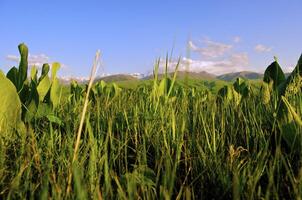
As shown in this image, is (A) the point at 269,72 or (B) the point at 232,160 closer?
(B) the point at 232,160

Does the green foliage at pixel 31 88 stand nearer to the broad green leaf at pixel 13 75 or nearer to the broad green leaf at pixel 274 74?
the broad green leaf at pixel 13 75

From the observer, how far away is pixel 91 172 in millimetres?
1397

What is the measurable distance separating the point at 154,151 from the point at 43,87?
1.29 metres

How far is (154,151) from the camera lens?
192cm

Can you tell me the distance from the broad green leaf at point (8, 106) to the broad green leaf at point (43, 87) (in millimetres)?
370

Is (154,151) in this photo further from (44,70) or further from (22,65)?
(44,70)

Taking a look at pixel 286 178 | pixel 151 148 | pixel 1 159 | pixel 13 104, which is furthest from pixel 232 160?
pixel 13 104

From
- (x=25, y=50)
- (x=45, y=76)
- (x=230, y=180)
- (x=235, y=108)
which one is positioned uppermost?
(x=25, y=50)

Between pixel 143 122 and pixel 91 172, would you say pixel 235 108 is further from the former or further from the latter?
pixel 91 172

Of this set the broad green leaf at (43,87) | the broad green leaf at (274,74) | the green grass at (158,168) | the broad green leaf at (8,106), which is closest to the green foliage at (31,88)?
the broad green leaf at (43,87)

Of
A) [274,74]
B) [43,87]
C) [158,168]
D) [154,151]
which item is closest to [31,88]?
[43,87]

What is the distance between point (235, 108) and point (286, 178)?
1170mm

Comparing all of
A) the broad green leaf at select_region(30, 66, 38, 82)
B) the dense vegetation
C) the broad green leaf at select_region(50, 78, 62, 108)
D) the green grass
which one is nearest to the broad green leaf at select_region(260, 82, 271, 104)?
the dense vegetation

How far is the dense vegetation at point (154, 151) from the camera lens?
1.32 m
